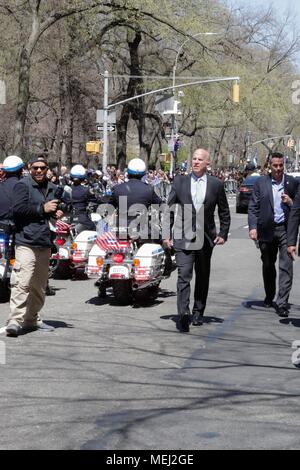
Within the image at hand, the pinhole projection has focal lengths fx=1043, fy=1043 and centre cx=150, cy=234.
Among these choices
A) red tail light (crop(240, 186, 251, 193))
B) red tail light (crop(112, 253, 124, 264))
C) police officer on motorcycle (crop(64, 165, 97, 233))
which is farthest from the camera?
red tail light (crop(240, 186, 251, 193))

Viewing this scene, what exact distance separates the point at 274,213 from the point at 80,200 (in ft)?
18.3

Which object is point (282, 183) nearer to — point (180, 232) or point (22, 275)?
point (180, 232)

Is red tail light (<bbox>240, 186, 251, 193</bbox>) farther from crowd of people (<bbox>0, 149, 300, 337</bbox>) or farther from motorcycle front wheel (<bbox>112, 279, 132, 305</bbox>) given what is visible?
crowd of people (<bbox>0, 149, 300, 337</bbox>)

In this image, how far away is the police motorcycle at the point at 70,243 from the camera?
15.8 meters

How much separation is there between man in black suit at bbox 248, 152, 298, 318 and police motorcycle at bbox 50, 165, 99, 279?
3524 millimetres

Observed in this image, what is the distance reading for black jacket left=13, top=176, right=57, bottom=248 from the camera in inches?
412

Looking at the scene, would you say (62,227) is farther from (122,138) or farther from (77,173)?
(122,138)

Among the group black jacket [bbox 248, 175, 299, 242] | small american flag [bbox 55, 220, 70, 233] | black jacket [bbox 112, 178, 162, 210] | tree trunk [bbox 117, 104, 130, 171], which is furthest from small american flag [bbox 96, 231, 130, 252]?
tree trunk [bbox 117, 104, 130, 171]

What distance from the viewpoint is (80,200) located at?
17.4 meters

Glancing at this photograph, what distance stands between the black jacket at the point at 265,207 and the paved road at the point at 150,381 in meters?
Answer: 0.98

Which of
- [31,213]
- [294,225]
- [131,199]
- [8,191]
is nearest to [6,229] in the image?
[8,191]

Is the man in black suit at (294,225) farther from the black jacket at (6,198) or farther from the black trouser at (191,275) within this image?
the black jacket at (6,198)

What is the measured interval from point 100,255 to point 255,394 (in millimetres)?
5597

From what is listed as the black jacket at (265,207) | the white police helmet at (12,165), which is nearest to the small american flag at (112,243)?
the white police helmet at (12,165)
